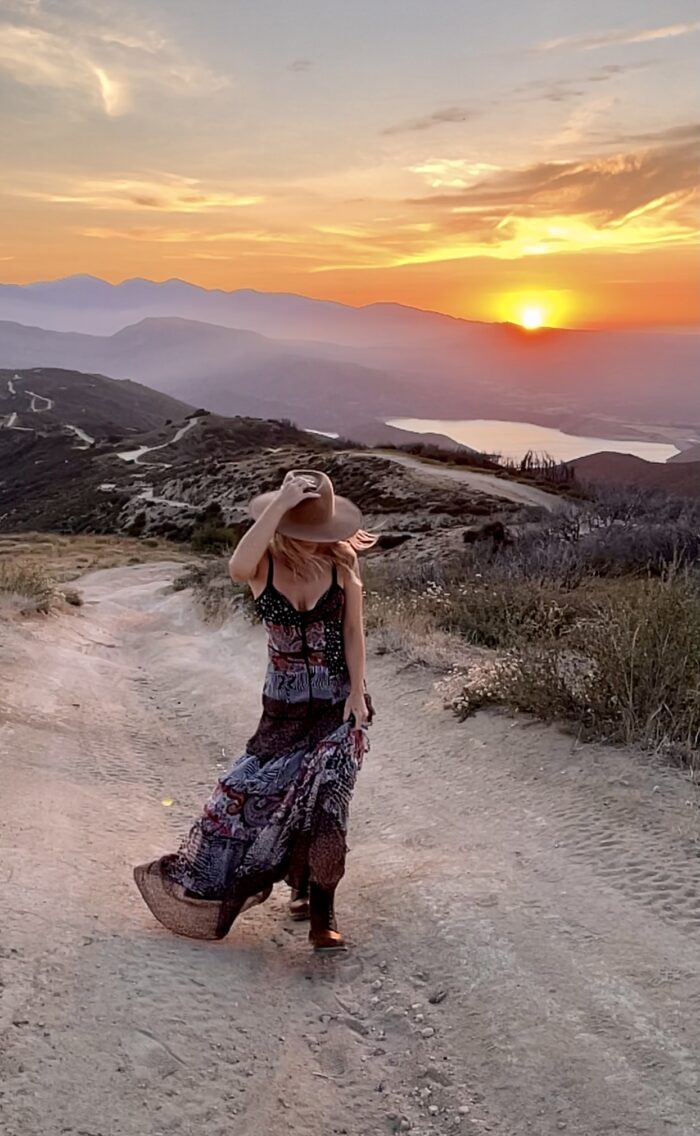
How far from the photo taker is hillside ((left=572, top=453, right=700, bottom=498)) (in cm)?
3631

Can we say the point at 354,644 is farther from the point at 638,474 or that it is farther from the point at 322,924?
the point at 638,474

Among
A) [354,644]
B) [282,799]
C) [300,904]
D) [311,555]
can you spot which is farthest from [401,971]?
[311,555]

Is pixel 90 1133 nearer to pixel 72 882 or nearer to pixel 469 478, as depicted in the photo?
pixel 72 882

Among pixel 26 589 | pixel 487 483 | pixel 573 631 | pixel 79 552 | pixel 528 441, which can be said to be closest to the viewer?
pixel 573 631

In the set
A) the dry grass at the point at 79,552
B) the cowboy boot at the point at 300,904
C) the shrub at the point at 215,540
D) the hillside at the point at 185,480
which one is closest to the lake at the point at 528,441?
the hillside at the point at 185,480

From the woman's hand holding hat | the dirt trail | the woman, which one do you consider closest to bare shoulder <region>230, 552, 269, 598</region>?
the woman

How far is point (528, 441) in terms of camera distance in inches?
3967

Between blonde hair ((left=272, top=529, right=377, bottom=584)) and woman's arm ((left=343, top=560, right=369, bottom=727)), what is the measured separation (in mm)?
53

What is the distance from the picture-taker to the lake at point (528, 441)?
258 ft

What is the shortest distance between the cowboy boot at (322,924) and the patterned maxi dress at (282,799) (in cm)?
6

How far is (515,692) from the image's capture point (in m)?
6.87

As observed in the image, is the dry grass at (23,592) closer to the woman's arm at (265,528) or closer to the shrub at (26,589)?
the shrub at (26,589)

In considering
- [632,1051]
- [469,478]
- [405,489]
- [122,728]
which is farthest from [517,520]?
[632,1051]

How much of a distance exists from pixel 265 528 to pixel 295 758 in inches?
40.4
